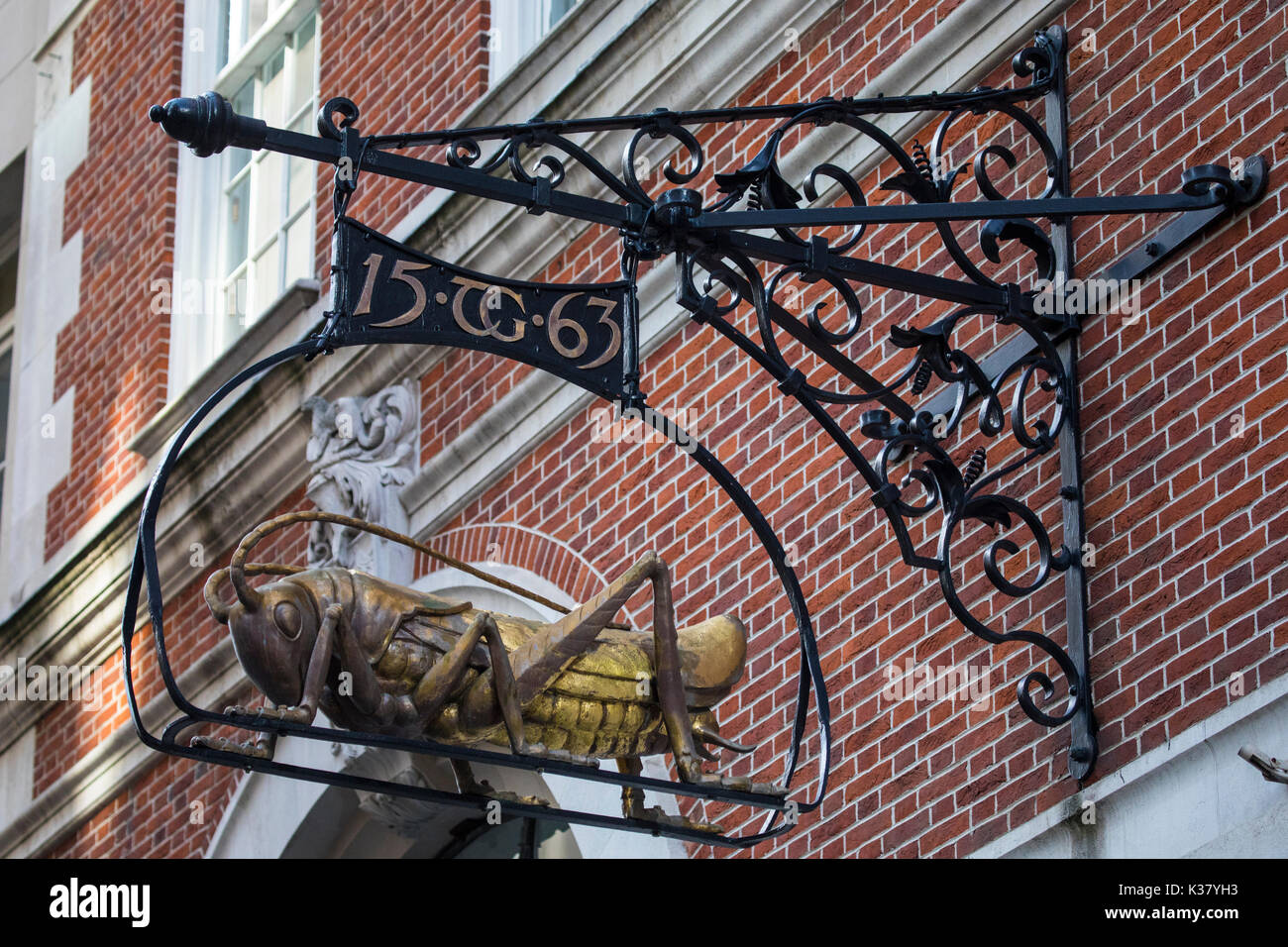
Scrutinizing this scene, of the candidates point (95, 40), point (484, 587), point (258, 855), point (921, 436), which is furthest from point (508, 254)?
point (95, 40)

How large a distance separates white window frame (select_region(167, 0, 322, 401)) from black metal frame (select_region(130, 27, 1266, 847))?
4.60 meters

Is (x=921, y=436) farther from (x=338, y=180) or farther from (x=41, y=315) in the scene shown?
(x=41, y=315)

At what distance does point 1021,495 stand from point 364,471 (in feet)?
11.5

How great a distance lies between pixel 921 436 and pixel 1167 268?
2.82ft

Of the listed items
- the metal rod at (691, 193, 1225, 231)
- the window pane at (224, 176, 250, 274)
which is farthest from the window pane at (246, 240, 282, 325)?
the metal rod at (691, 193, 1225, 231)

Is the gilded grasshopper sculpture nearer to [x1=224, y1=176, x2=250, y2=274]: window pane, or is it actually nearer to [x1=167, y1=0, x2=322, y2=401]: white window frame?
[x1=167, y1=0, x2=322, y2=401]: white window frame

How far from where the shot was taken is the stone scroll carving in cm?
1037

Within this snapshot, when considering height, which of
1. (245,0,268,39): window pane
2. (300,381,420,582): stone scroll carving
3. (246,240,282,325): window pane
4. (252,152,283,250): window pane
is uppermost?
(245,0,268,39): window pane

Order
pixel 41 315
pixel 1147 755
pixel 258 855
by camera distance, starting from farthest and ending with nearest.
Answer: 1. pixel 41 315
2. pixel 258 855
3. pixel 1147 755

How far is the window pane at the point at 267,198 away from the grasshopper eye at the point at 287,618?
20.7 feet

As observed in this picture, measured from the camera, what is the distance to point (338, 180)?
6.04 metres

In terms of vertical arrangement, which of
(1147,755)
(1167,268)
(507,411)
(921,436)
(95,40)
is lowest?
(1147,755)

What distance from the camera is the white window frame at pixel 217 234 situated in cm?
1206

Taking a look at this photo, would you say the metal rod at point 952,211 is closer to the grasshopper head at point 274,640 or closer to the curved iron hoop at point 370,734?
the curved iron hoop at point 370,734
